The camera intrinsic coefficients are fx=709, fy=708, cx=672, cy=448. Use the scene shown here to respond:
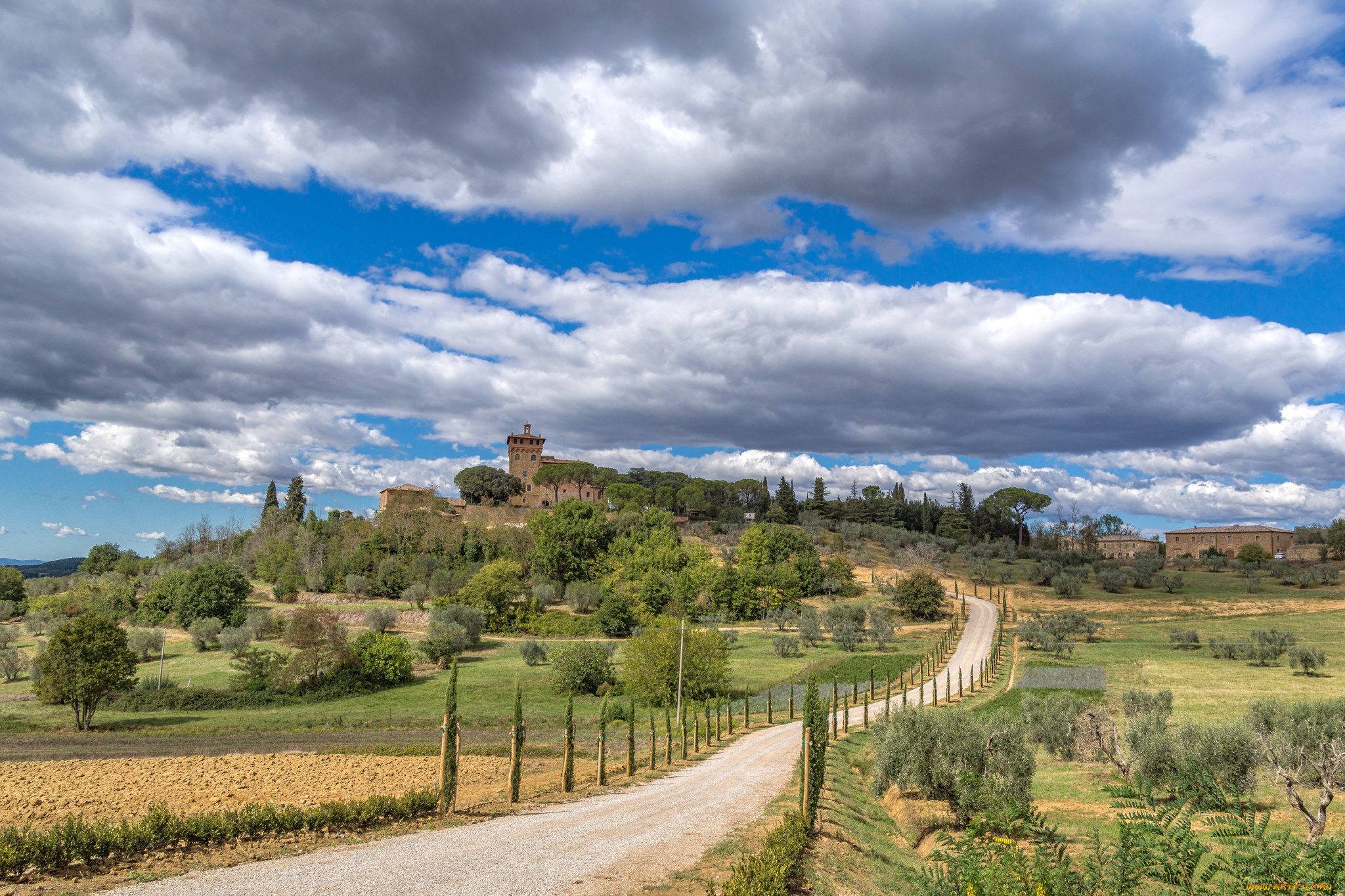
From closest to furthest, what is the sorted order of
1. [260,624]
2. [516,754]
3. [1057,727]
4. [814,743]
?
[814,743], [516,754], [1057,727], [260,624]

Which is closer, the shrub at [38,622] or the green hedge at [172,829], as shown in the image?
the green hedge at [172,829]

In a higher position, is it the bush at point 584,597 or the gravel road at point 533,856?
the gravel road at point 533,856

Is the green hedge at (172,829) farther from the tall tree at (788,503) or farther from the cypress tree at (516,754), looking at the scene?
the tall tree at (788,503)

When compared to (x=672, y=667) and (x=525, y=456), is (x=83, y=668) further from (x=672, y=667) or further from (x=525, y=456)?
(x=525, y=456)

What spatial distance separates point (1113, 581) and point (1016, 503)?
201 ft

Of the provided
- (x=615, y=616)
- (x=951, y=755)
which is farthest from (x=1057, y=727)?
(x=615, y=616)

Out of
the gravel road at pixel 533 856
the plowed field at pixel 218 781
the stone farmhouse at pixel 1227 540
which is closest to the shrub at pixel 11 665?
the plowed field at pixel 218 781

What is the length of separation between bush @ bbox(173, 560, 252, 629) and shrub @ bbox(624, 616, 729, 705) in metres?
49.3

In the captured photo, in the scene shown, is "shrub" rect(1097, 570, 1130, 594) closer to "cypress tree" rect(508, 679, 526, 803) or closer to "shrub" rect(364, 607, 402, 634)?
"shrub" rect(364, 607, 402, 634)

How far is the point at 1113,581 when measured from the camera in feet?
275

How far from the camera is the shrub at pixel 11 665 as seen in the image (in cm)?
5528

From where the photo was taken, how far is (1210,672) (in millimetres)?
41438

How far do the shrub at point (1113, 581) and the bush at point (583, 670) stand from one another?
213ft

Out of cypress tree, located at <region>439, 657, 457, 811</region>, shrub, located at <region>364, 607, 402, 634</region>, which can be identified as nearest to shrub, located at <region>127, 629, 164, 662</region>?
shrub, located at <region>364, 607, 402, 634</region>
